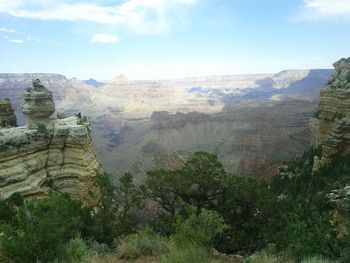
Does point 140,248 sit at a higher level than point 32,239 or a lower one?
lower

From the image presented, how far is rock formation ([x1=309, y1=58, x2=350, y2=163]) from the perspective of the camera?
147 ft

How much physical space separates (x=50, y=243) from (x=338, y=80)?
53.1m

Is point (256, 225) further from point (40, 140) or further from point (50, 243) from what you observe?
point (40, 140)

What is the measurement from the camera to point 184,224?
12344 millimetres

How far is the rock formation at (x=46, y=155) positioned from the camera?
24.3 metres

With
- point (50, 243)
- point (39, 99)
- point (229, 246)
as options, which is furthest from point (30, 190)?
point (50, 243)

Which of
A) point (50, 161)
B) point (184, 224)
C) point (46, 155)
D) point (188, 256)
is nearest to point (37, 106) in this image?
point (46, 155)

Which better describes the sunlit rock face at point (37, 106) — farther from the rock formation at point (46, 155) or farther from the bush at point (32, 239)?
the bush at point (32, 239)

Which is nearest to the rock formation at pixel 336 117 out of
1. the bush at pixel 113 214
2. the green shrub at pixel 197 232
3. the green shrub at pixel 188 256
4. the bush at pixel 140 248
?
the bush at pixel 113 214

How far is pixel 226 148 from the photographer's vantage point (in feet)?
478

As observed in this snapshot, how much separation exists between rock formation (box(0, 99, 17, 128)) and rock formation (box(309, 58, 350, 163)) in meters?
32.4

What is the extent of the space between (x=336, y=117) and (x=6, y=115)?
3872 centimetres

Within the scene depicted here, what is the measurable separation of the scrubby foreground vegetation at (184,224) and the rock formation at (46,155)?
2828 millimetres

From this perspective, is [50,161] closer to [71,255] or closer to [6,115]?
[6,115]
